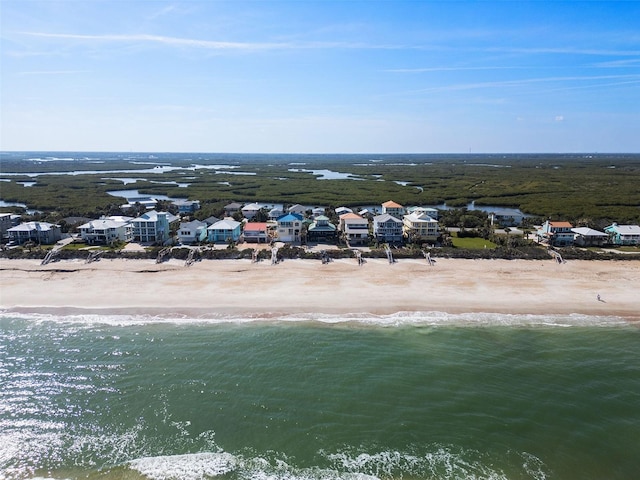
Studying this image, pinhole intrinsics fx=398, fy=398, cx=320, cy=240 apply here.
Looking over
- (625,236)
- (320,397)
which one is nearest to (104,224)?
(320,397)

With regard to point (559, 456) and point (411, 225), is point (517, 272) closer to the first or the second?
point (411, 225)

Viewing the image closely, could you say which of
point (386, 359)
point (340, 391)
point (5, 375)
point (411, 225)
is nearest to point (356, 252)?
point (411, 225)

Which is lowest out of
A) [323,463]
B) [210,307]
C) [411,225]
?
[323,463]

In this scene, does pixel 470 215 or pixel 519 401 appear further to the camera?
pixel 470 215

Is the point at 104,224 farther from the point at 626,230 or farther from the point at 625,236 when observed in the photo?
the point at 626,230

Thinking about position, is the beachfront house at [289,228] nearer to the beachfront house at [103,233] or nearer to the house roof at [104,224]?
the beachfront house at [103,233]

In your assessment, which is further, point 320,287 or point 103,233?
point 103,233

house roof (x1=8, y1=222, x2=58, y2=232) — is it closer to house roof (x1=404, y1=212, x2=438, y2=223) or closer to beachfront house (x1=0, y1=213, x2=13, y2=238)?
beachfront house (x1=0, y1=213, x2=13, y2=238)
